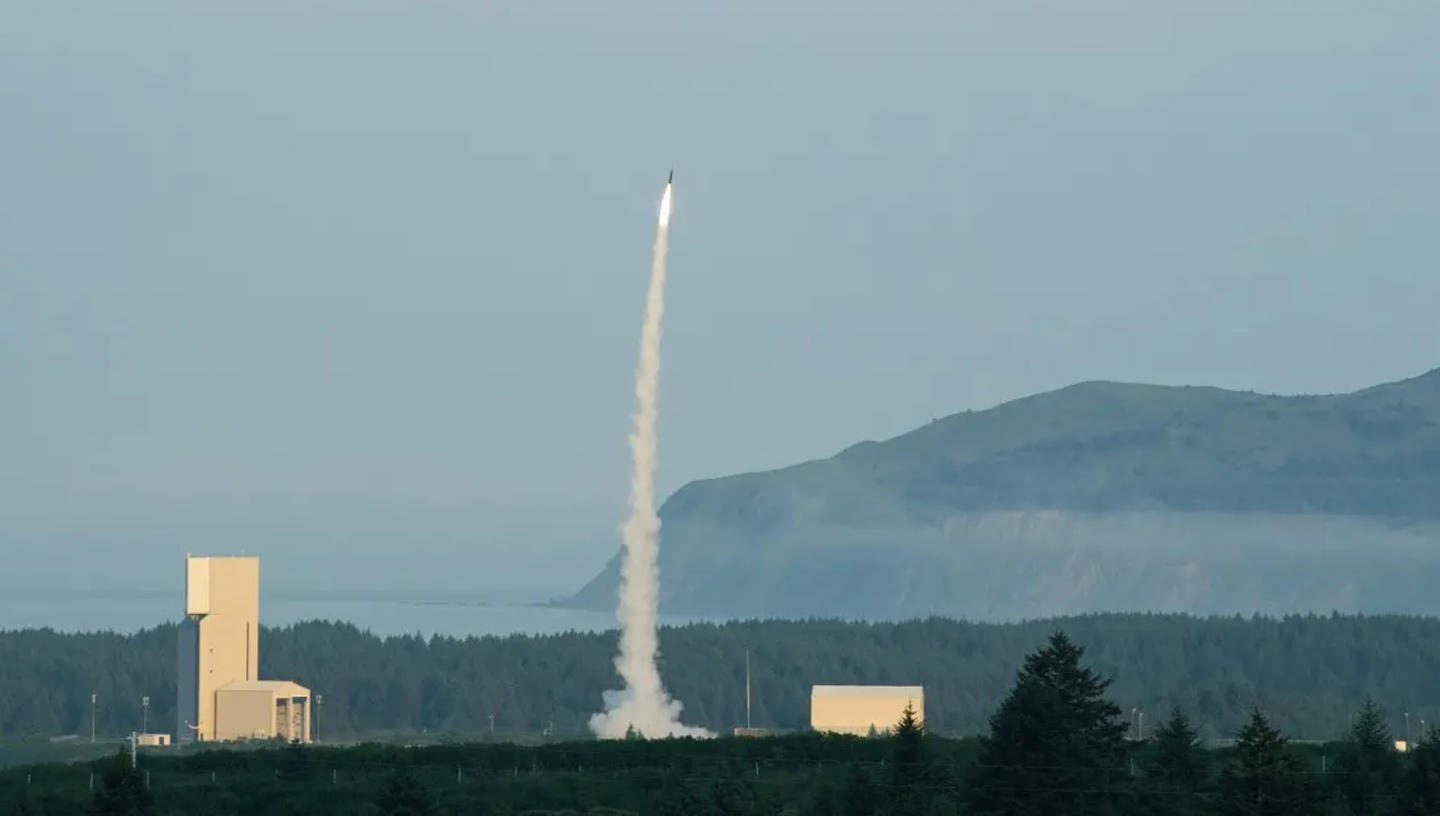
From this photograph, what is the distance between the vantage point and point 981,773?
107 metres

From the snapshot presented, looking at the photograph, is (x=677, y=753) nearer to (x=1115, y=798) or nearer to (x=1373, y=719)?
(x=1373, y=719)

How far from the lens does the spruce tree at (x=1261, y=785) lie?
→ 271ft

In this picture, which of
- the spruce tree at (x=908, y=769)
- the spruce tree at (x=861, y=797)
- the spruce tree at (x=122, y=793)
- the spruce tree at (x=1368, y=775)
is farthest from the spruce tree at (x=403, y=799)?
the spruce tree at (x=1368, y=775)

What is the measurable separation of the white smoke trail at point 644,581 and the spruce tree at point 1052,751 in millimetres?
44509

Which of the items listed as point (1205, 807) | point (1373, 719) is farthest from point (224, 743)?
point (1205, 807)

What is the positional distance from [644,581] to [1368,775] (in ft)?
205

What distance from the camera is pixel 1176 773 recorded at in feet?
423

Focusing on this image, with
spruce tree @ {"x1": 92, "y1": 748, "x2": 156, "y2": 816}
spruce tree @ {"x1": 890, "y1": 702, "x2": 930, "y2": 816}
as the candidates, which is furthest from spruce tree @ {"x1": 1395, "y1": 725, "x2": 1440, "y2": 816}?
spruce tree @ {"x1": 92, "y1": 748, "x2": 156, "y2": 816}

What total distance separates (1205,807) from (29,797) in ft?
200

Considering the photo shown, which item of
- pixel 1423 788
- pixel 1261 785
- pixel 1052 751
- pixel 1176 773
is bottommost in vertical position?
pixel 1423 788

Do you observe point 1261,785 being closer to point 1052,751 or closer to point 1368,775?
point 1052,751

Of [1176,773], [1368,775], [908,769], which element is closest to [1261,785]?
[908,769]

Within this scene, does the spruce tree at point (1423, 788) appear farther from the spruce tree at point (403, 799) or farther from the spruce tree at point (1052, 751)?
the spruce tree at point (403, 799)

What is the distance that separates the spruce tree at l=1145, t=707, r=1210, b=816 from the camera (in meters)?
113
